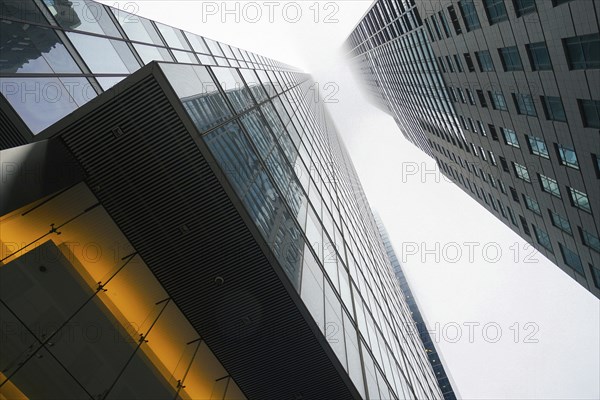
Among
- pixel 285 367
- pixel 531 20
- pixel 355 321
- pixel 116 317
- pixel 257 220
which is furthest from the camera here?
pixel 531 20

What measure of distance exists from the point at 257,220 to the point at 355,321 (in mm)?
6209

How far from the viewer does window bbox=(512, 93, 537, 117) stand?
81.8 feet

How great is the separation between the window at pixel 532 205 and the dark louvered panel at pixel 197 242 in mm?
28858

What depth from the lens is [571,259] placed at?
3047 cm

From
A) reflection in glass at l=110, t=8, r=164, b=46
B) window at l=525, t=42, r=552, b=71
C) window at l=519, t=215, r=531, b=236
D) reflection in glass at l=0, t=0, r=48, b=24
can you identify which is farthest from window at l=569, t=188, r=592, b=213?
reflection in glass at l=0, t=0, r=48, b=24

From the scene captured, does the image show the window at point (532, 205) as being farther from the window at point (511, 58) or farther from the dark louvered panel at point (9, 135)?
the dark louvered panel at point (9, 135)

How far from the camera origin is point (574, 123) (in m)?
21.4

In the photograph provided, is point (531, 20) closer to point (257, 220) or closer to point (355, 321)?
point (355, 321)

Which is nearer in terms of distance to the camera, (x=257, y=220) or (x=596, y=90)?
(x=257, y=220)

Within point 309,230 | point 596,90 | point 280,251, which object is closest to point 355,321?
point 309,230

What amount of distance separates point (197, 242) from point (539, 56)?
821 inches

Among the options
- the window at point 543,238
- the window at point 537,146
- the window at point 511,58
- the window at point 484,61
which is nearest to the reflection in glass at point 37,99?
the window at point 511,58

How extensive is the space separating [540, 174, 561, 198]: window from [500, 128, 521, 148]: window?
2967mm

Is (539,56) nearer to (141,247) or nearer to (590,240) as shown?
(590,240)
